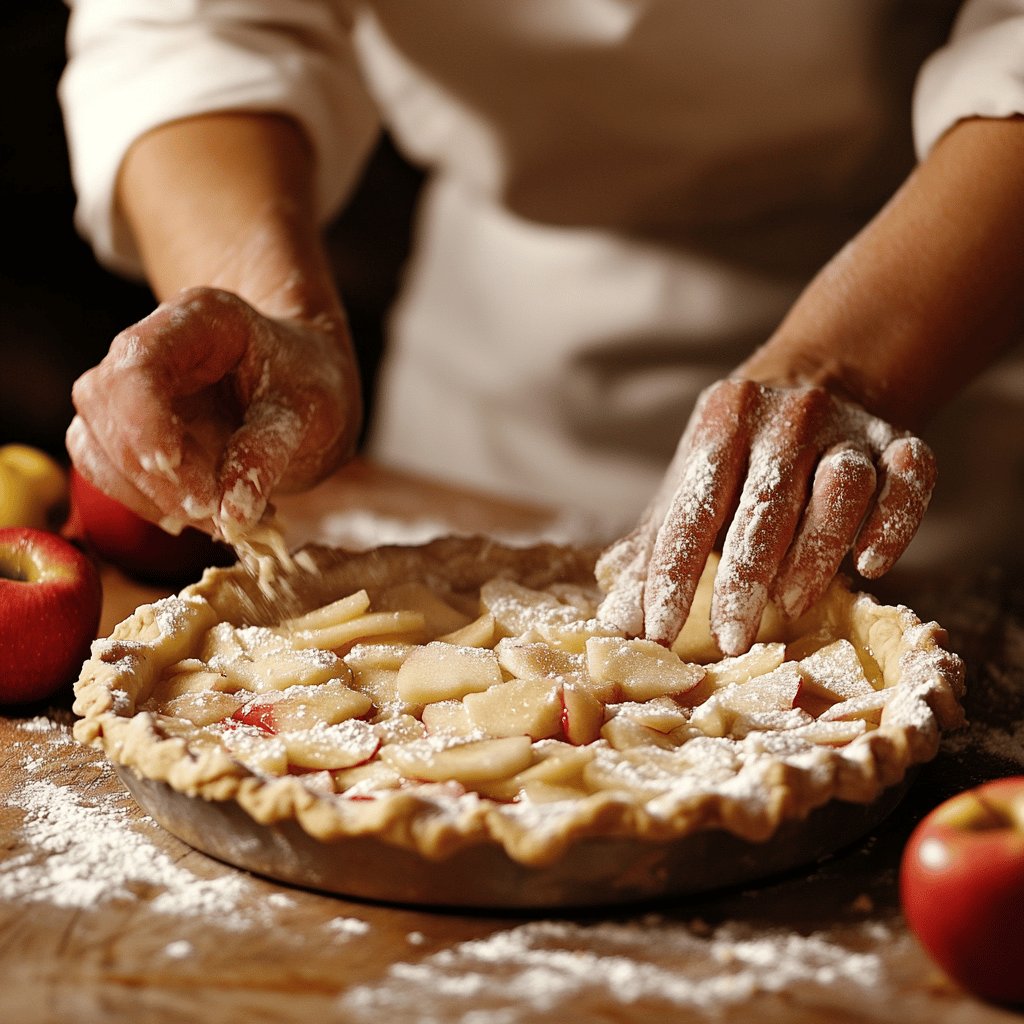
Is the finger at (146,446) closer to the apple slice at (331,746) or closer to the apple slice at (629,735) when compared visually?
the apple slice at (331,746)

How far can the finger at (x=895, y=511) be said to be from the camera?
1.74m

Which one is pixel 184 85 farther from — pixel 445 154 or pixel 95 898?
pixel 95 898

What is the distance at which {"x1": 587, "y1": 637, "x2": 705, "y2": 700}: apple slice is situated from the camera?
164cm

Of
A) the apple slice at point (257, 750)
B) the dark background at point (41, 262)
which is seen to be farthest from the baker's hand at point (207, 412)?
the dark background at point (41, 262)

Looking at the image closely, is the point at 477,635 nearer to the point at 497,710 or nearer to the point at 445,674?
the point at 445,674

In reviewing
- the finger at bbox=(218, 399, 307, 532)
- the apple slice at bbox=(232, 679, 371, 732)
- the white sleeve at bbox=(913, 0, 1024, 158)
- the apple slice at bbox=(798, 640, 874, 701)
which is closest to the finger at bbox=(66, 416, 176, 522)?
the finger at bbox=(218, 399, 307, 532)

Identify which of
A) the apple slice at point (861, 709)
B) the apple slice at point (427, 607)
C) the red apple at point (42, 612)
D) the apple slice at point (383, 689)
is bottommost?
the red apple at point (42, 612)

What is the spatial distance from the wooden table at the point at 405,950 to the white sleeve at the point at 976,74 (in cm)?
115

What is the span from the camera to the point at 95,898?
139 cm

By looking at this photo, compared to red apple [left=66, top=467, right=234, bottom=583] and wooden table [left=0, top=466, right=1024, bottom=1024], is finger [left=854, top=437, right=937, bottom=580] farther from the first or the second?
red apple [left=66, top=467, right=234, bottom=583]

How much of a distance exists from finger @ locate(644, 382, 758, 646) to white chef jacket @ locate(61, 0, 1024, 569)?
763 millimetres

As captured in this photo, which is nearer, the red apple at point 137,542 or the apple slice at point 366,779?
the apple slice at point 366,779

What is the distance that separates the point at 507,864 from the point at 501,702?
0.29 m

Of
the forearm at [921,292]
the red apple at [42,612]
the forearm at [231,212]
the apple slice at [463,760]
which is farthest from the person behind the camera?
the forearm at [231,212]
